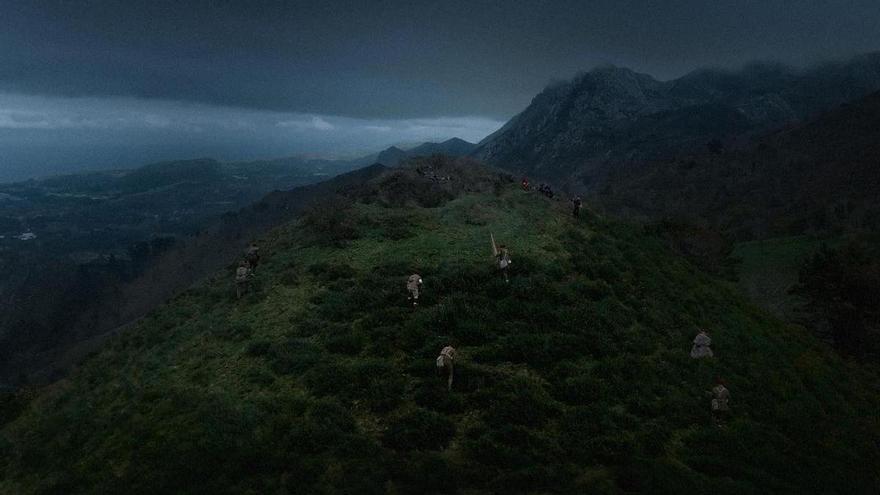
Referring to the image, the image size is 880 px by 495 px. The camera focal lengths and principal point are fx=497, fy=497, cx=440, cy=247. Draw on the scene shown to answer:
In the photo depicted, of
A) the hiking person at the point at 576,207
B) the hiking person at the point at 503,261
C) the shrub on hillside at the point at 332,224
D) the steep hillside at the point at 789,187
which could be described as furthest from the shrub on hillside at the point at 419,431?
the steep hillside at the point at 789,187

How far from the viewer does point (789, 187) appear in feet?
473

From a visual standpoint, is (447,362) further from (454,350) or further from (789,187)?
(789,187)

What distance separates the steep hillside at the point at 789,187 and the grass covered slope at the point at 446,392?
2822 inches

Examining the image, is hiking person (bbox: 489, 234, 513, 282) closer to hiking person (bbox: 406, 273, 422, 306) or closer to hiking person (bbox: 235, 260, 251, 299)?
hiking person (bbox: 406, 273, 422, 306)

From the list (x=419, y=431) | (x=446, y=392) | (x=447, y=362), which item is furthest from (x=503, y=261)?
(x=419, y=431)

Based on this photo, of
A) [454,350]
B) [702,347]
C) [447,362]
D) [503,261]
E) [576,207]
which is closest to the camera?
[447,362]

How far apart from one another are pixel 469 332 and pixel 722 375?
33.6 ft

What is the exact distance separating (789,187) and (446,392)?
165m

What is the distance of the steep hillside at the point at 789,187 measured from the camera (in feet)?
319

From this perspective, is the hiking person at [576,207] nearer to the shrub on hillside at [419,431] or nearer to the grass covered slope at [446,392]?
the grass covered slope at [446,392]

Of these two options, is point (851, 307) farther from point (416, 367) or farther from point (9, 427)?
point (9, 427)

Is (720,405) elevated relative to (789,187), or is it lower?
lower

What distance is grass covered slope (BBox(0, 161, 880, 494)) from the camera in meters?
13.2

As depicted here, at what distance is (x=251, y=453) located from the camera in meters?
13.6
